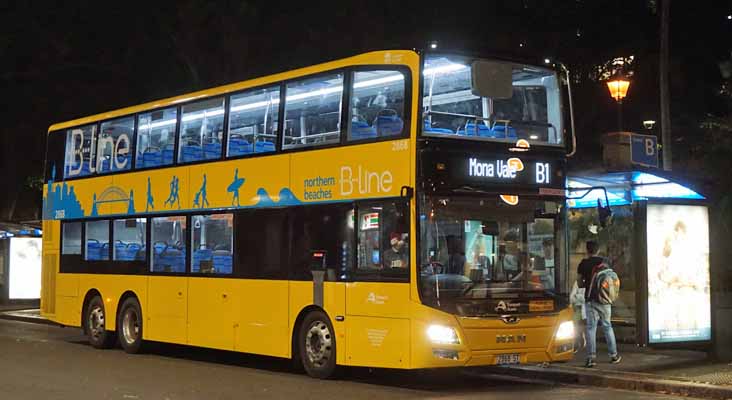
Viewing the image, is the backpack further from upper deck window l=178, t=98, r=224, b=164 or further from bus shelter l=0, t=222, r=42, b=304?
bus shelter l=0, t=222, r=42, b=304

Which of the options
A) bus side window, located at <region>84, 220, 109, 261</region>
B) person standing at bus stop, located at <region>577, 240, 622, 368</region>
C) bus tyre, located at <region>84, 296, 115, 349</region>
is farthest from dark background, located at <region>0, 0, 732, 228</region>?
bus tyre, located at <region>84, 296, 115, 349</region>

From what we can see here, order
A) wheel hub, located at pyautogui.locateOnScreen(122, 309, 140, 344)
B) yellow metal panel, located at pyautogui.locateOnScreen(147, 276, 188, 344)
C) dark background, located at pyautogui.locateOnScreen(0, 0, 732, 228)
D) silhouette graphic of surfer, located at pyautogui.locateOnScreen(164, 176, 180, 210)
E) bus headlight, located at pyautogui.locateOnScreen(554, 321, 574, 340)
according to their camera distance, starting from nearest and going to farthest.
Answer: bus headlight, located at pyautogui.locateOnScreen(554, 321, 574, 340) → yellow metal panel, located at pyautogui.locateOnScreen(147, 276, 188, 344) → silhouette graphic of surfer, located at pyautogui.locateOnScreen(164, 176, 180, 210) → wheel hub, located at pyautogui.locateOnScreen(122, 309, 140, 344) → dark background, located at pyautogui.locateOnScreen(0, 0, 732, 228)

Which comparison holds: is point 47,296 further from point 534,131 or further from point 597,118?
point 597,118

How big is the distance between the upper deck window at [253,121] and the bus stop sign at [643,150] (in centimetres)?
655

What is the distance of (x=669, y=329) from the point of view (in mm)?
16453

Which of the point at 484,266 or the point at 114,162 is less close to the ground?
the point at 114,162

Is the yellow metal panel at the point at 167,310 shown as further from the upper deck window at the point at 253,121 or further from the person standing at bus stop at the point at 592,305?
the person standing at bus stop at the point at 592,305

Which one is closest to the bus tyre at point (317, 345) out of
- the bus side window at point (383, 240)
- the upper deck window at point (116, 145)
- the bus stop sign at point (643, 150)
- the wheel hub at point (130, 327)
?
the bus side window at point (383, 240)

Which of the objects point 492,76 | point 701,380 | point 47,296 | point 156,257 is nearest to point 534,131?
point 492,76

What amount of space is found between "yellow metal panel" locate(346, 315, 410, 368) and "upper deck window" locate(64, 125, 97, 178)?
8.80 metres

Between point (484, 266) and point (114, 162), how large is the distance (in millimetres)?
9366

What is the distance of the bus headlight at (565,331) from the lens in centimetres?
1375

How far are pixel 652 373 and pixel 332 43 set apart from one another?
17464 millimetres

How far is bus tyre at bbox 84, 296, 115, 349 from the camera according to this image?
20.1 m
